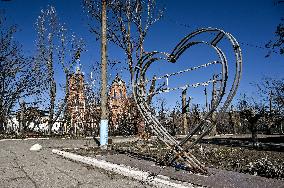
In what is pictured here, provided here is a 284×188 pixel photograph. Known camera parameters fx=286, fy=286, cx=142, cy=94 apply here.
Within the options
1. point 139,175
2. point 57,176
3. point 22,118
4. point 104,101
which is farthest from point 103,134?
point 22,118

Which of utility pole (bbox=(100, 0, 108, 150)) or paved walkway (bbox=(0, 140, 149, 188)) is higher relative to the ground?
utility pole (bbox=(100, 0, 108, 150))

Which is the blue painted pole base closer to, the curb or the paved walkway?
the curb

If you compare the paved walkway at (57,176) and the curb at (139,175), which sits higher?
the curb at (139,175)

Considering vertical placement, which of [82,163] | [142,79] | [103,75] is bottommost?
[82,163]

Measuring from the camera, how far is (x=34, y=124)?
94.3ft

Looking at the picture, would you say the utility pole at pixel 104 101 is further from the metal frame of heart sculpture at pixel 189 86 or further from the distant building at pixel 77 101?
the distant building at pixel 77 101

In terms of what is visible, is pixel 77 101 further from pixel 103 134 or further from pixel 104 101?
pixel 103 134

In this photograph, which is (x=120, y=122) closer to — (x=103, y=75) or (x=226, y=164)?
(x=103, y=75)

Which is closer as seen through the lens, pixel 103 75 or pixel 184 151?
pixel 184 151

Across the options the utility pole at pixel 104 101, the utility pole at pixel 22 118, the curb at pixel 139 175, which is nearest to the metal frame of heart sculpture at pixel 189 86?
the curb at pixel 139 175

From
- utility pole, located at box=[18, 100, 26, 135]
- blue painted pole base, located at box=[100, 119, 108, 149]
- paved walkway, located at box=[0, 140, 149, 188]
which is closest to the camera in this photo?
paved walkway, located at box=[0, 140, 149, 188]

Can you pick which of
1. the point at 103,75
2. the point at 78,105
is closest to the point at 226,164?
the point at 103,75

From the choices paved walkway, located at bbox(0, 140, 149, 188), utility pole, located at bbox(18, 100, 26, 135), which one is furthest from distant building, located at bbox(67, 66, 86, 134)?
paved walkway, located at bbox(0, 140, 149, 188)

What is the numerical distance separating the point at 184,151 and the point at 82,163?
3896mm
